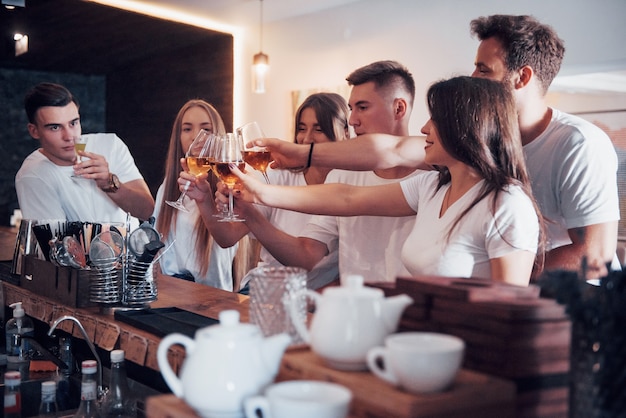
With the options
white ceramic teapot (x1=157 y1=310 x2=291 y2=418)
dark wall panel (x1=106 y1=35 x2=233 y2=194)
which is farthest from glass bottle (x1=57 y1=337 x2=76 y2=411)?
dark wall panel (x1=106 y1=35 x2=233 y2=194)

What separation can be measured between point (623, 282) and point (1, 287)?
2.62 m

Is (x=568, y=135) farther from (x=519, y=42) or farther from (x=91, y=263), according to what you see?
(x=91, y=263)

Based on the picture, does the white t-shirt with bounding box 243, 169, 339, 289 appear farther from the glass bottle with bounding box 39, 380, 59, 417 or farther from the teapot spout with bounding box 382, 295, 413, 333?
the teapot spout with bounding box 382, 295, 413, 333

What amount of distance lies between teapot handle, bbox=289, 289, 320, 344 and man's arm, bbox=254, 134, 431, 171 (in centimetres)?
104

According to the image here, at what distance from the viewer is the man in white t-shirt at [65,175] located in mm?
3799

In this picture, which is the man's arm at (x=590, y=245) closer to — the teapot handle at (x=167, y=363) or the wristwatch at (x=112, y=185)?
the teapot handle at (x=167, y=363)

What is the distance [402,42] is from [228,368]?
15.7 ft

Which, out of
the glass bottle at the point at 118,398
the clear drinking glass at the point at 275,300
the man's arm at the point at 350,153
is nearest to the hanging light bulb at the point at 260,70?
the man's arm at the point at 350,153

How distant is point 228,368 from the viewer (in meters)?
0.99

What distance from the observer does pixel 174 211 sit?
3650mm

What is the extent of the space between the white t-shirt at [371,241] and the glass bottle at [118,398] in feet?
3.04

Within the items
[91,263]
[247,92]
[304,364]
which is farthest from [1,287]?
[247,92]

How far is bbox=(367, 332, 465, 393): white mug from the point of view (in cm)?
92

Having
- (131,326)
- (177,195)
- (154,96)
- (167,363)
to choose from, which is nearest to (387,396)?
(167,363)
